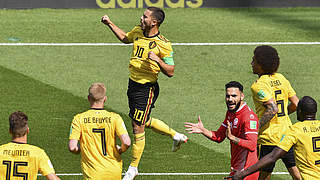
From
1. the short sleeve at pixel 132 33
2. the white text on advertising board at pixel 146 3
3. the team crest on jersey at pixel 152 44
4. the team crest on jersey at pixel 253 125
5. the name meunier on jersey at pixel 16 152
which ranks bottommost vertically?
the name meunier on jersey at pixel 16 152

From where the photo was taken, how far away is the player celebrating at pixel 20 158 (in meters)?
8.82

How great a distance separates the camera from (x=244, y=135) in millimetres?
10250

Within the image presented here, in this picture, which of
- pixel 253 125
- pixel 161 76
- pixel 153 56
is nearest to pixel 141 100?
pixel 153 56

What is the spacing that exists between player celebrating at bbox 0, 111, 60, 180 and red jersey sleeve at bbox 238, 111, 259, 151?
9.09 feet

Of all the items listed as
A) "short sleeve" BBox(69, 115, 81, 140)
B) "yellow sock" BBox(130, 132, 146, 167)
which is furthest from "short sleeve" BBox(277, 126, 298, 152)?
"yellow sock" BBox(130, 132, 146, 167)

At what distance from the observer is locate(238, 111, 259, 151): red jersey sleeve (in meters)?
10.1

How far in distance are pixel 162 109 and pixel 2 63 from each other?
4.90 m

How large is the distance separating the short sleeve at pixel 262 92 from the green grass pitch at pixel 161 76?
3.30 m

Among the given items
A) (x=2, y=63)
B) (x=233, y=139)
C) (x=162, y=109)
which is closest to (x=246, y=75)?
(x=162, y=109)

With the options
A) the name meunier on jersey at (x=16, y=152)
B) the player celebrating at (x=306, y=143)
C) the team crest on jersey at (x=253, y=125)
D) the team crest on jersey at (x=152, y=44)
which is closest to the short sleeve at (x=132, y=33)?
the team crest on jersey at (x=152, y=44)

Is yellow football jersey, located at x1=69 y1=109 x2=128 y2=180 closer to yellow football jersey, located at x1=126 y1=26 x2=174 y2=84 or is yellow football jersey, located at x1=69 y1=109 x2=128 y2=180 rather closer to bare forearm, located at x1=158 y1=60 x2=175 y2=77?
bare forearm, located at x1=158 y1=60 x2=175 y2=77

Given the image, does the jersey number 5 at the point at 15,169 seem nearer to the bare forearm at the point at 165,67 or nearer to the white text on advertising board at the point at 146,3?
the bare forearm at the point at 165,67

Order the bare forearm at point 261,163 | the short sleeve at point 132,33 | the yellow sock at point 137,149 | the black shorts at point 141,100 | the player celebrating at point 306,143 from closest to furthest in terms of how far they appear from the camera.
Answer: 1. the bare forearm at point 261,163
2. the player celebrating at point 306,143
3. the yellow sock at point 137,149
4. the black shorts at point 141,100
5. the short sleeve at point 132,33

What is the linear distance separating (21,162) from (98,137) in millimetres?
1394
